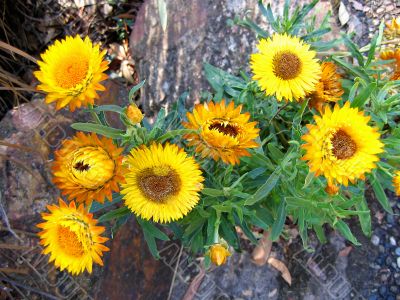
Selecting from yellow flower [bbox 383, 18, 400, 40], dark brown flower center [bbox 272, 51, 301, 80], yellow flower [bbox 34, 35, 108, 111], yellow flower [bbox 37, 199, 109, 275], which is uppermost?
yellow flower [bbox 34, 35, 108, 111]

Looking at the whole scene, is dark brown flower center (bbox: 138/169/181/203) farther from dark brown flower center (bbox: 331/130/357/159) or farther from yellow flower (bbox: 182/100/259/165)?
dark brown flower center (bbox: 331/130/357/159)

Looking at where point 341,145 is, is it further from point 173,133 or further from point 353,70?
point 353,70

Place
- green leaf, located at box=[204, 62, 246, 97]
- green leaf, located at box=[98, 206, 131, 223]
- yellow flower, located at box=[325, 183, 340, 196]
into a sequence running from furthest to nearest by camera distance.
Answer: green leaf, located at box=[204, 62, 246, 97] < green leaf, located at box=[98, 206, 131, 223] < yellow flower, located at box=[325, 183, 340, 196]

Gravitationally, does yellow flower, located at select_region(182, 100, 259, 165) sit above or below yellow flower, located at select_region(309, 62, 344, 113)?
above

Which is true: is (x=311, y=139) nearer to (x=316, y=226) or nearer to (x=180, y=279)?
(x=316, y=226)

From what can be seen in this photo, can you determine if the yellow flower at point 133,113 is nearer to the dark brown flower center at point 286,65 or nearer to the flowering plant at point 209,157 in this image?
the flowering plant at point 209,157

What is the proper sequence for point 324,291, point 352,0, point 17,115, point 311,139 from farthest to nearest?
point 352,0
point 324,291
point 17,115
point 311,139

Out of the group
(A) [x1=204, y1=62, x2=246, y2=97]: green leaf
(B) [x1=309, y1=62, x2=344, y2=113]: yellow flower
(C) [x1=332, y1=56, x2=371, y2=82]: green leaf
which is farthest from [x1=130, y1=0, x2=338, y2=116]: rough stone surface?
(B) [x1=309, y1=62, x2=344, y2=113]: yellow flower

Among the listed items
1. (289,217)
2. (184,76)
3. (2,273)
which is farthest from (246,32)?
(2,273)
